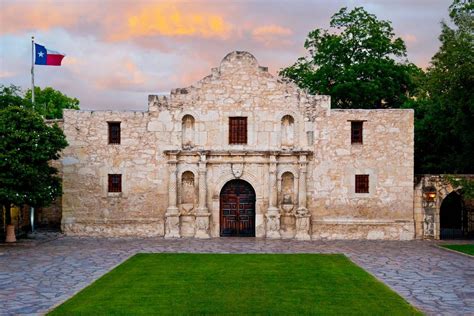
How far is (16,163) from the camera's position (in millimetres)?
24328

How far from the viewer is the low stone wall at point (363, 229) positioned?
2873 centimetres

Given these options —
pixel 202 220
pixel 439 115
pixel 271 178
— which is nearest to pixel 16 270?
pixel 202 220

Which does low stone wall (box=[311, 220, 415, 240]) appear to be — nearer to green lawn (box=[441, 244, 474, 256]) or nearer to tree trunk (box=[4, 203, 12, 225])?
green lawn (box=[441, 244, 474, 256])

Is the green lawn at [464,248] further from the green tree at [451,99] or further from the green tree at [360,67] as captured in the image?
the green tree at [360,67]

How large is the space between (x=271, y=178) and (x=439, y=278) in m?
12.5

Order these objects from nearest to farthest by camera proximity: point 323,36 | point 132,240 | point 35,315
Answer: point 35,315 < point 132,240 < point 323,36

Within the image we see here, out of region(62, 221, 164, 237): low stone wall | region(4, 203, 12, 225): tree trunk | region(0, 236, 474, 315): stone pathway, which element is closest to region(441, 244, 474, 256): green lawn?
region(0, 236, 474, 315): stone pathway

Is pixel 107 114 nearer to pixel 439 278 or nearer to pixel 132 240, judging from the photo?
pixel 132 240

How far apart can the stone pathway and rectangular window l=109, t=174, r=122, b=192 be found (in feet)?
8.63

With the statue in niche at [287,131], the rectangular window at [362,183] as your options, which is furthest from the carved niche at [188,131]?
the rectangular window at [362,183]

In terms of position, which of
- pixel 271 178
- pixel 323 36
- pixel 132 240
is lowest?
pixel 132 240

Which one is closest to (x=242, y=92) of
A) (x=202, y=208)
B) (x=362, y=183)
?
(x=202, y=208)

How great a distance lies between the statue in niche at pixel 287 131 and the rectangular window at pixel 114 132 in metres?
8.13

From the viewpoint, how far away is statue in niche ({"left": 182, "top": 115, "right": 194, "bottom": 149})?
96.1ft
